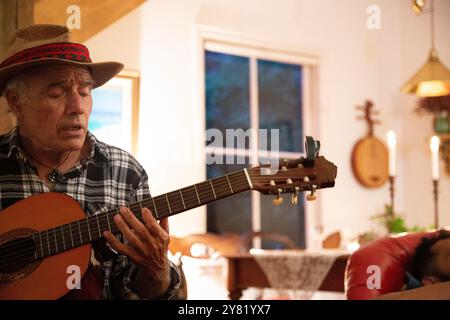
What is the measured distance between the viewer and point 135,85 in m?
0.97

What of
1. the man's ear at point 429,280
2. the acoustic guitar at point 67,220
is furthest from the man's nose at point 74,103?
the man's ear at point 429,280

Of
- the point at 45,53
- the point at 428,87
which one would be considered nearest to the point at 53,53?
the point at 45,53

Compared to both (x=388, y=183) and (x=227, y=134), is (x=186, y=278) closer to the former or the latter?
(x=227, y=134)

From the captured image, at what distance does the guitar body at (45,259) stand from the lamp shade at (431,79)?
0.98 meters

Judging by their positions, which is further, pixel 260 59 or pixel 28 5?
pixel 260 59

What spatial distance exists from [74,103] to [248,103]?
45 centimetres

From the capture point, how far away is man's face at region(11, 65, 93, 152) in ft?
2.90

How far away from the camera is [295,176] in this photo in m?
0.90

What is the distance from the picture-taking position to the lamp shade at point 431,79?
1475 mm

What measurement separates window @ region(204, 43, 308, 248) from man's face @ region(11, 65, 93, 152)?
22cm

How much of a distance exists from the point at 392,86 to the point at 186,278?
0.76 metres

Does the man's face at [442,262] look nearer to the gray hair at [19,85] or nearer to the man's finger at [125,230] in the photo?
the man's finger at [125,230]

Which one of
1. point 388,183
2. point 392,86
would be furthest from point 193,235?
point 392,86
